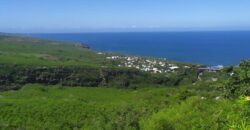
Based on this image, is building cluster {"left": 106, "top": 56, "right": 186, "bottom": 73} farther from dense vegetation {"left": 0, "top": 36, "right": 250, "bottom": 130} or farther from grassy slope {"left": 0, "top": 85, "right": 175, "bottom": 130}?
grassy slope {"left": 0, "top": 85, "right": 175, "bottom": 130}

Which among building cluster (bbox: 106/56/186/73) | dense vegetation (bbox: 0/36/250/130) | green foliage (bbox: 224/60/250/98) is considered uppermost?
green foliage (bbox: 224/60/250/98)

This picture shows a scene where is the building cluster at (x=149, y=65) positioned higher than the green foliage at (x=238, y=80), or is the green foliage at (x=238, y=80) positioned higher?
the green foliage at (x=238, y=80)

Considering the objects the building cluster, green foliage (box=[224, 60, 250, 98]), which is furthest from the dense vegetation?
the building cluster

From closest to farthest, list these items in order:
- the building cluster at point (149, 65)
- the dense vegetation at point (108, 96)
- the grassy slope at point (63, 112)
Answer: the dense vegetation at point (108, 96), the grassy slope at point (63, 112), the building cluster at point (149, 65)

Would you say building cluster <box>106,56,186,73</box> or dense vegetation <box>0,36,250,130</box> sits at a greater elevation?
dense vegetation <box>0,36,250,130</box>

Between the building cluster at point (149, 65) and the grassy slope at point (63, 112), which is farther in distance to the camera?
the building cluster at point (149, 65)

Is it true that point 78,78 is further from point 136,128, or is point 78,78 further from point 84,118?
point 136,128

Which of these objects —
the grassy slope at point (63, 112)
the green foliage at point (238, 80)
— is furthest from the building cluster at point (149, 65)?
the green foliage at point (238, 80)

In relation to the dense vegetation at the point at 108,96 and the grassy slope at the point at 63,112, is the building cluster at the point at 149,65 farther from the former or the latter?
the grassy slope at the point at 63,112
